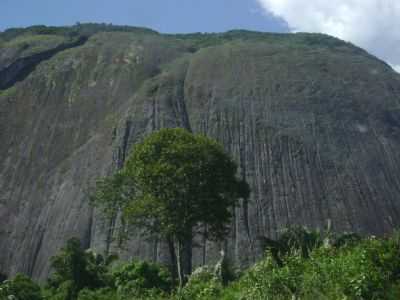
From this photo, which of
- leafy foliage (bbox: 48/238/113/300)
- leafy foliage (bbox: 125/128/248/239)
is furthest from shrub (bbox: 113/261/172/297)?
leafy foliage (bbox: 125/128/248/239)

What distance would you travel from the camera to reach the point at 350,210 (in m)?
49.9

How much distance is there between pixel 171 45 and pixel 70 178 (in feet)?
98.8

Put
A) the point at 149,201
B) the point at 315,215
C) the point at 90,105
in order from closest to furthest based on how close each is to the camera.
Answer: the point at 149,201 → the point at 315,215 → the point at 90,105

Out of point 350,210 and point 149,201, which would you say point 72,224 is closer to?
point 350,210

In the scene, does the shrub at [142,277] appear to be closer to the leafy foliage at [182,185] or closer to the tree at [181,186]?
the tree at [181,186]

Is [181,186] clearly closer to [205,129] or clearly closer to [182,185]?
Result: [182,185]

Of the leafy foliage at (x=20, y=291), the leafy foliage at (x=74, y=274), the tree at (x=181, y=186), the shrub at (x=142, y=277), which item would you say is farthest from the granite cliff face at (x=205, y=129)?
the leafy foliage at (x=20, y=291)

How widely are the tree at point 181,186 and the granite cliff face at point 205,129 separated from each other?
1125 cm

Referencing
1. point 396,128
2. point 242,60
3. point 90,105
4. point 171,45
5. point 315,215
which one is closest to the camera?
point 315,215

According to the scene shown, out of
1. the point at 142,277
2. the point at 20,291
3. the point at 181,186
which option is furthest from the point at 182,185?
the point at 20,291

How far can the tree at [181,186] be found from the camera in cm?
2789

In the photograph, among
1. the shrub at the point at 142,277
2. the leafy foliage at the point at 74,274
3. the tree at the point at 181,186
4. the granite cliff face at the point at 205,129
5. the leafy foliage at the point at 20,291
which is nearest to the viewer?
the leafy foliage at the point at 20,291

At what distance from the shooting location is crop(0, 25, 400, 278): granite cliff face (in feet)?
163

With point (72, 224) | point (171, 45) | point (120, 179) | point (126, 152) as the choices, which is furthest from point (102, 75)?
point (120, 179)
